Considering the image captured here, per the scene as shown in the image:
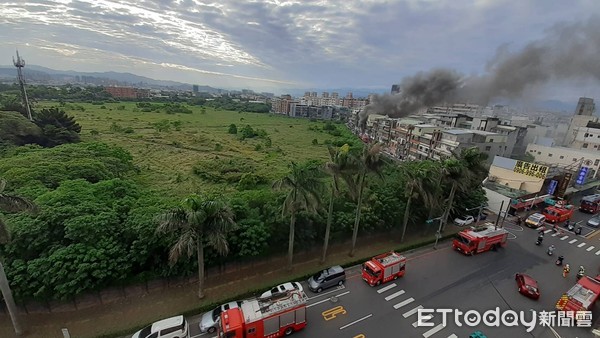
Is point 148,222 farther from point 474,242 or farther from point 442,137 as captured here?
point 442,137

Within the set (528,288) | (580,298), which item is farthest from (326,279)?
(580,298)

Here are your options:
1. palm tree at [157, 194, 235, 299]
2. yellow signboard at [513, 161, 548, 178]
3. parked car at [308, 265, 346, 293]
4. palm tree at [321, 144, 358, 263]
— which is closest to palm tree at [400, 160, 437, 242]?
palm tree at [321, 144, 358, 263]

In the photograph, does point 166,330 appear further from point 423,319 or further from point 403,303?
point 423,319

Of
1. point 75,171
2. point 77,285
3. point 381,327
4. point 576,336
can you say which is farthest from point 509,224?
point 75,171

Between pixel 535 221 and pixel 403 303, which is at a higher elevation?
pixel 535 221

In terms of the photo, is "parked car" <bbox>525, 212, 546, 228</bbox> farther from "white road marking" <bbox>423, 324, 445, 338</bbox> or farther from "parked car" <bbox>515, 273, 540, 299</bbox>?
"white road marking" <bbox>423, 324, 445, 338</bbox>

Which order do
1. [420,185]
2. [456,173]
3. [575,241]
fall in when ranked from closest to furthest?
[420,185] → [456,173] → [575,241]
